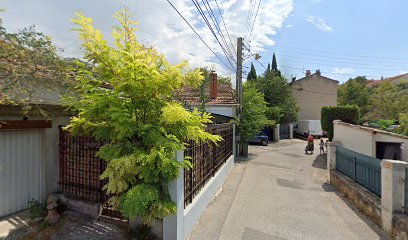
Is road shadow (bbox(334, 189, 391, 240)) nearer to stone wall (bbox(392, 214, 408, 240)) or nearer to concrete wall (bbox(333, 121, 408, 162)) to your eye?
stone wall (bbox(392, 214, 408, 240))

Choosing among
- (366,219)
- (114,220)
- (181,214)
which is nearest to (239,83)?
(366,219)

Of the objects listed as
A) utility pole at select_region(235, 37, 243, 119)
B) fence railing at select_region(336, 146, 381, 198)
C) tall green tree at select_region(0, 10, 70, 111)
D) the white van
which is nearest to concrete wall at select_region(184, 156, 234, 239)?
tall green tree at select_region(0, 10, 70, 111)

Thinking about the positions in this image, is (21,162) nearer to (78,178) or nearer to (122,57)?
(78,178)

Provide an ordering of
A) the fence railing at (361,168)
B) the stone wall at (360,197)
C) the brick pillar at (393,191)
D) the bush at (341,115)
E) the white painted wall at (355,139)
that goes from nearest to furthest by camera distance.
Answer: the brick pillar at (393,191), the stone wall at (360,197), the fence railing at (361,168), the white painted wall at (355,139), the bush at (341,115)

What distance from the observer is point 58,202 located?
5.59 metres

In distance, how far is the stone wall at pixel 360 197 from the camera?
19.7 feet

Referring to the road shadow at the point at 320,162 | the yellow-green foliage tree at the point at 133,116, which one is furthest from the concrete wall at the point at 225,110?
the yellow-green foliage tree at the point at 133,116

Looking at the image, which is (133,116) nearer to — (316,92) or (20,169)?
(20,169)

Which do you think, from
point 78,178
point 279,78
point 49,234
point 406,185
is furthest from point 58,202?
point 279,78

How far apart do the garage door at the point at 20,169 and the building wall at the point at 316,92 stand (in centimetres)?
3527

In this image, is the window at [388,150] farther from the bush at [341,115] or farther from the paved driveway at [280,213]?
the bush at [341,115]

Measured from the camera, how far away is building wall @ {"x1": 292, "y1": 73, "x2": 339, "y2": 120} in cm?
3569

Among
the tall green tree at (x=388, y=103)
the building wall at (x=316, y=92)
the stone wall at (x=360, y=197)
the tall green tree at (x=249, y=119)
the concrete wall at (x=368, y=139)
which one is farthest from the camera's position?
the building wall at (x=316, y=92)

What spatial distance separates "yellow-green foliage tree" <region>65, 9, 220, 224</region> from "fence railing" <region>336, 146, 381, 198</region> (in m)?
5.64
